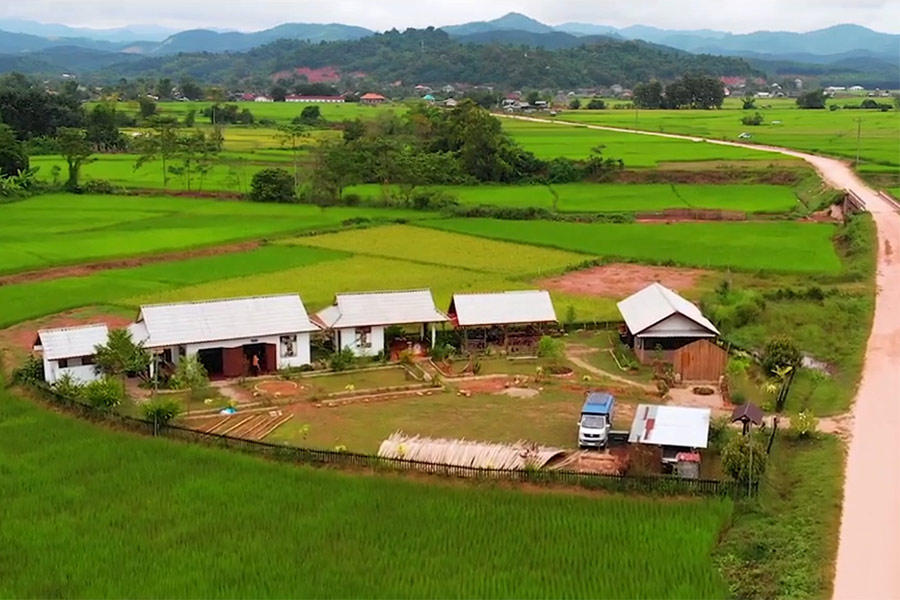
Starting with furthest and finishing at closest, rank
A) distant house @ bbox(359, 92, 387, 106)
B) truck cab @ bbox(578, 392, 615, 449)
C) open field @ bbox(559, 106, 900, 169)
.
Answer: distant house @ bbox(359, 92, 387, 106), open field @ bbox(559, 106, 900, 169), truck cab @ bbox(578, 392, 615, 449)

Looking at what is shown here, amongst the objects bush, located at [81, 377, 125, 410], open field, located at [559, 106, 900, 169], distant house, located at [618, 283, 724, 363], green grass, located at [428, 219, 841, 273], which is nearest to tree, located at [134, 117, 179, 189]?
green grass, located at [428, 219, 841, 273]

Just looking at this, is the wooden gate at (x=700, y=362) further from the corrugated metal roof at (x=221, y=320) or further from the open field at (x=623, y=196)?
the open field at (x=623, y=196)

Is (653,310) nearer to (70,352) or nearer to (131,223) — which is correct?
(70,352)

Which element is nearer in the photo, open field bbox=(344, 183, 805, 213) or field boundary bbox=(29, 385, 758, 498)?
field boundary bbox=(29, 385, 758, 498)

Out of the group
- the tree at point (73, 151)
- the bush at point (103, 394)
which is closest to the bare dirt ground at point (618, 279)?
the bush at point (103, 394)

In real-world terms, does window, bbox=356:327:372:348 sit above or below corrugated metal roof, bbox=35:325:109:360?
below

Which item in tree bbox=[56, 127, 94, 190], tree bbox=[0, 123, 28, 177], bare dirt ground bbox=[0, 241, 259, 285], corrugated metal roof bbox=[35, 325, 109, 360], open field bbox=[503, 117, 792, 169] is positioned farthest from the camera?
open field bbox=[503, 117, 792, 169]

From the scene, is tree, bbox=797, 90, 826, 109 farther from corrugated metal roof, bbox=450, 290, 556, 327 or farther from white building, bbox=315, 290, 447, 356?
white building, bbox=315, 290, 447, 356

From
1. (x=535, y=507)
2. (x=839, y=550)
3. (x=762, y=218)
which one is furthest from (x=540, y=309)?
(x=762, y=218)
